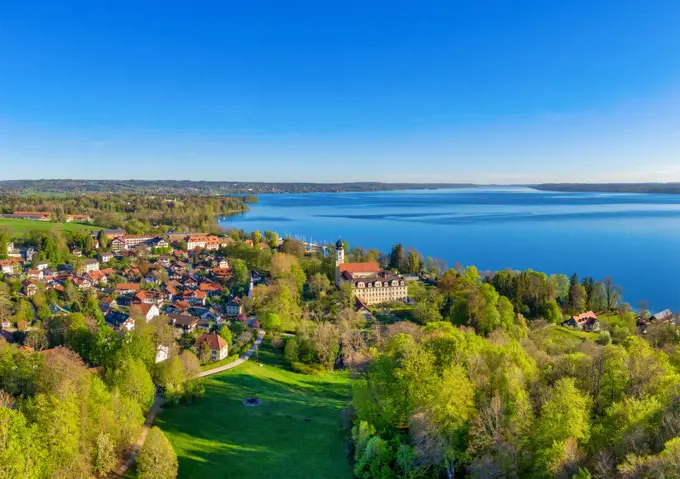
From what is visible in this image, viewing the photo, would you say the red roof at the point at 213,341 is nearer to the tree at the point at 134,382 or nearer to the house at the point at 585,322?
the tree at the point at 134,382

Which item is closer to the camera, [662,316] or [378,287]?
[662,316]

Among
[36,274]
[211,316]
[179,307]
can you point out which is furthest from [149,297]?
[36,274]

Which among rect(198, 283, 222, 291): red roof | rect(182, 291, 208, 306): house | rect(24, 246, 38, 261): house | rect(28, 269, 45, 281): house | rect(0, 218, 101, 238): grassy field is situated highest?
rect(0, 218, 101, 238): grassy field

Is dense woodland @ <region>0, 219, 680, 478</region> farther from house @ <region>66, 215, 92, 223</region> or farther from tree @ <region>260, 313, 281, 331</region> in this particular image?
house @ <region>66, 215, 92, 223</region>

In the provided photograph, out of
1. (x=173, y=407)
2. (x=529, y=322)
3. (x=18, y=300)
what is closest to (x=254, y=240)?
(x=18, y=300)

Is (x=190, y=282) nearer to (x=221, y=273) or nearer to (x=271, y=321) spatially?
(x=221, y=273)

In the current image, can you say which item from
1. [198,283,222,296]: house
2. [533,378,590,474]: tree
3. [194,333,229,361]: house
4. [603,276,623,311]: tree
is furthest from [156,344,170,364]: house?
[603,276,623,311]: tree

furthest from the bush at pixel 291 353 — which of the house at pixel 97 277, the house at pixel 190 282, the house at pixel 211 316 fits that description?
the house at pixel 97 277
